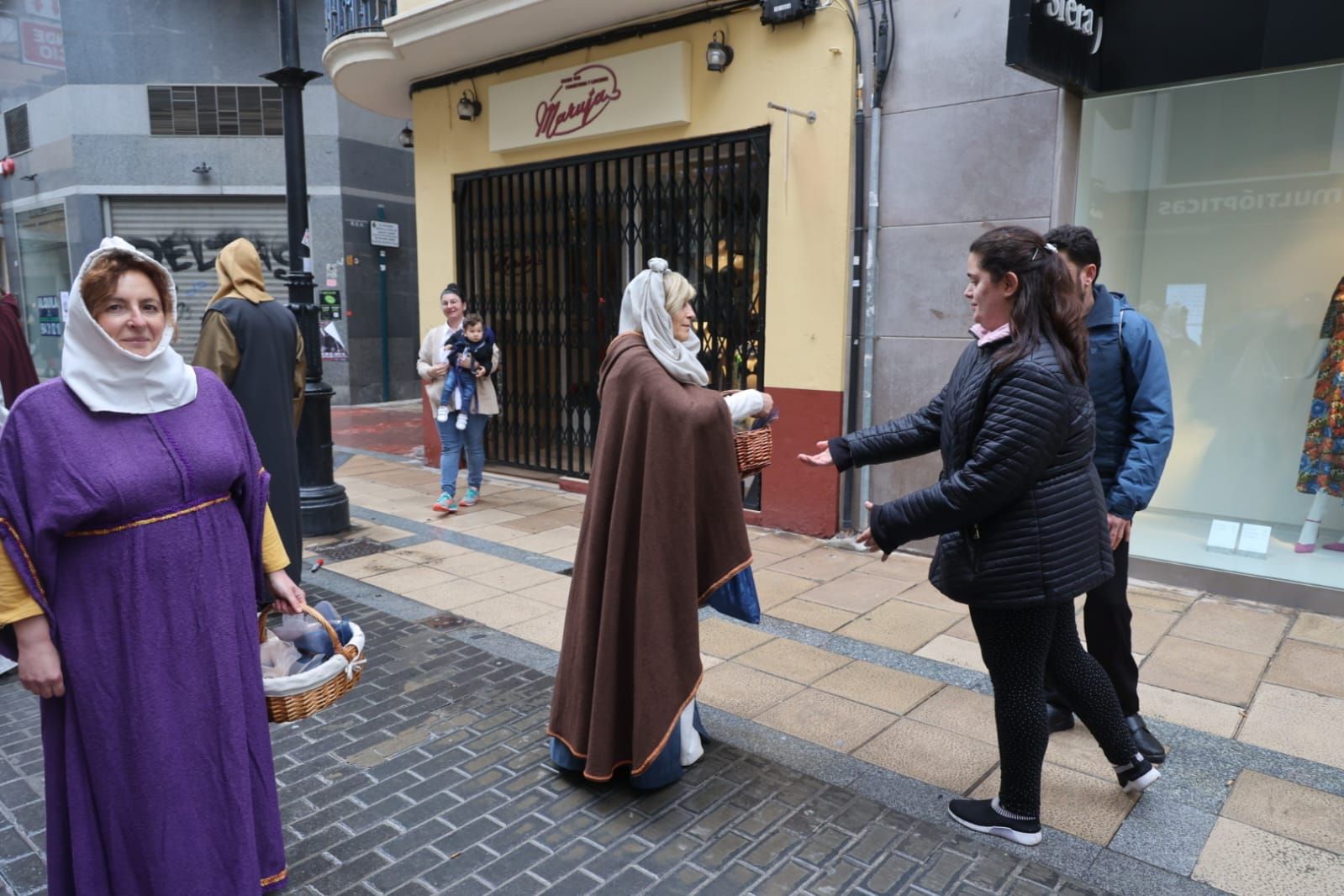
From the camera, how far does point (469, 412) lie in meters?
7.65

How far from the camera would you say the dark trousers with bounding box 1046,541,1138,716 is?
3.38 m

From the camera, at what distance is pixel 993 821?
2.95 meters

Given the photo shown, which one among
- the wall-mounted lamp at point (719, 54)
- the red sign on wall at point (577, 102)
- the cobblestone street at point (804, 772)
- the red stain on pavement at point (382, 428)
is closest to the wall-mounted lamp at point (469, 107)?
the red sign on wall at point (577, 102)

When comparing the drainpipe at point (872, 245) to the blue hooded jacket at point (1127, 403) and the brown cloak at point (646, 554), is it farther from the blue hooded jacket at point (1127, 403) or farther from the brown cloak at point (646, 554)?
the brown cloak at point (646, 554)

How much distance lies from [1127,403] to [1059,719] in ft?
4.43

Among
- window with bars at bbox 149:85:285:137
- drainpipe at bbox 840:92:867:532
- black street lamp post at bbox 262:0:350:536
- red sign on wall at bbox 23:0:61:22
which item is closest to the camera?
drainpipe at bbox 840:92:867:532

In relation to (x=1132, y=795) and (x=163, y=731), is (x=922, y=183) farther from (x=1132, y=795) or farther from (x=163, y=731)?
(x=163, y=731)

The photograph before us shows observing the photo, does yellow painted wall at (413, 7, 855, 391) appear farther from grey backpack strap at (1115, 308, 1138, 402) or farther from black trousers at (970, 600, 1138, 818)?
black trousers at (970, 600, 1138, 818)

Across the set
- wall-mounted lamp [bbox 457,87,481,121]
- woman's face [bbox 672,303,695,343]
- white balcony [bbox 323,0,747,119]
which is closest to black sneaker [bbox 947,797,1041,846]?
woman's face [bbox 672,303,695,343]

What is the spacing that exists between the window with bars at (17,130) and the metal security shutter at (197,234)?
10.6 ft

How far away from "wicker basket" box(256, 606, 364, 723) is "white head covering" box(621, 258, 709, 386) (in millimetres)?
1343

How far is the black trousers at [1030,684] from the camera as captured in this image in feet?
9.17

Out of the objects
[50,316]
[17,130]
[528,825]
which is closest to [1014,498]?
[528,825]

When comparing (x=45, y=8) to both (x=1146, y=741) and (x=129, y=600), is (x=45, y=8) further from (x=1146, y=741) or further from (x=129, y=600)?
(x=1146, y=741)
